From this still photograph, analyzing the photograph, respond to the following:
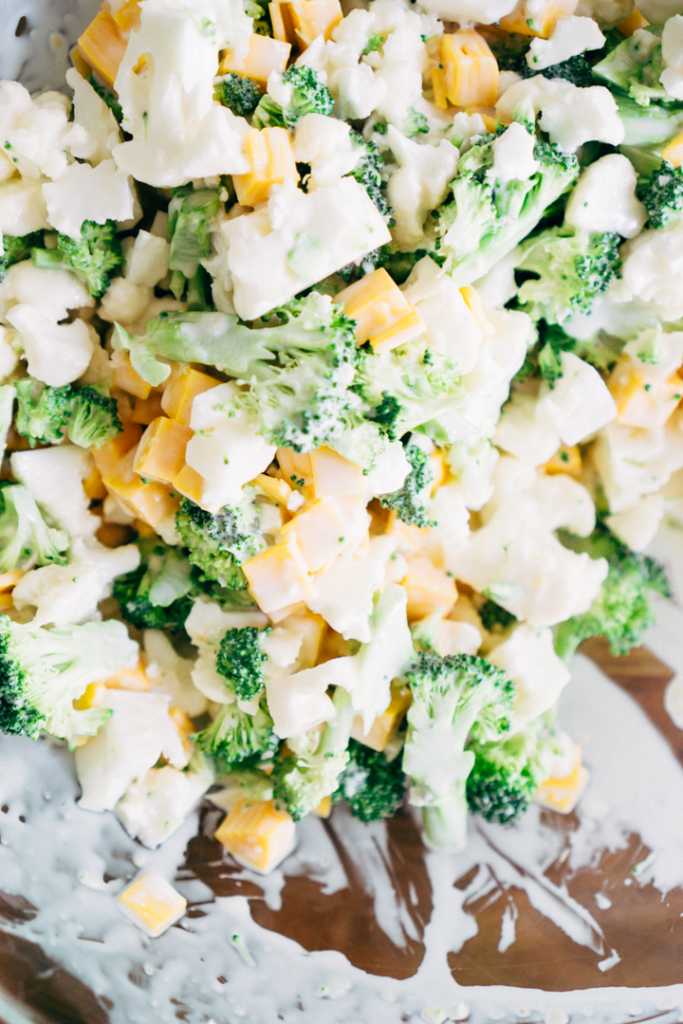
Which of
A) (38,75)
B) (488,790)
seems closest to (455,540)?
(488,790)

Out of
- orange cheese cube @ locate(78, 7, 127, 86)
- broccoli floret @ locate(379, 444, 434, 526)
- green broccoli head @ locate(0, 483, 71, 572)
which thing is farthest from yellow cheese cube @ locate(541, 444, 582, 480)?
orange cheese cube @ locate(78, 7, 127, 86)

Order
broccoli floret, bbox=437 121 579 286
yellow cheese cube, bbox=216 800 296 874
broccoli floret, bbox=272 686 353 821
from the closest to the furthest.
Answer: broccoli floret, bbox=437 121 579 286
broccoli floret, bbox=272 686 353 821
yellow cheese cube, bbox=216 800 296 874

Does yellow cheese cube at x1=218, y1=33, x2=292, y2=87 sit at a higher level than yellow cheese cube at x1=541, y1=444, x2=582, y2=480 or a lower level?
higher

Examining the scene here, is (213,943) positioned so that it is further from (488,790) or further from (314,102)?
(314,102)

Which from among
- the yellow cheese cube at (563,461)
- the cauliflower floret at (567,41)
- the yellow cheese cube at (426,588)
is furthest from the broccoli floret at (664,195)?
the yellow cheese cube at (426,588)

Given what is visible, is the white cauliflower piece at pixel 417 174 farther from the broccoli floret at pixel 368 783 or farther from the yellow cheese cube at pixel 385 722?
the broccoli floret at pixel 368 783

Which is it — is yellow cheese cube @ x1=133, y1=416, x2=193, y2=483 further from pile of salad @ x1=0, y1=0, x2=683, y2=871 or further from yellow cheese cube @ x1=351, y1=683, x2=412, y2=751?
yellow cheese cube @ x1=351, y1=683, x2=412, y2=751
